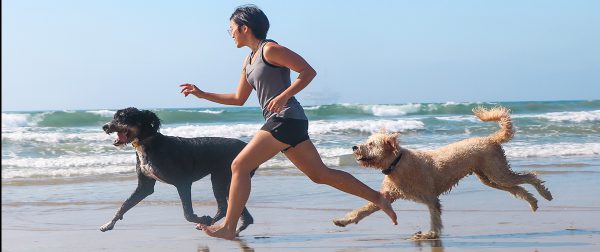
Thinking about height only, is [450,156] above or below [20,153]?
above

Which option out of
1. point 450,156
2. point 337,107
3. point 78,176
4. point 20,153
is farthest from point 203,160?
point 337,107

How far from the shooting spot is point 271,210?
7.90 m

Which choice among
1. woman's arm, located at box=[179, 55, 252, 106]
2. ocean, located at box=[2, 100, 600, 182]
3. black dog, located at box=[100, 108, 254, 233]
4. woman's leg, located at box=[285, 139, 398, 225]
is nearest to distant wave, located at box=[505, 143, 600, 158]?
ocean, located at box=[2, 100, 600, 182]

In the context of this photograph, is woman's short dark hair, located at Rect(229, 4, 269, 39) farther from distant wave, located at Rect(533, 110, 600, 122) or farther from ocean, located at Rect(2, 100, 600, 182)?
distant wave, located at Rect(533, 110, 600, 122)

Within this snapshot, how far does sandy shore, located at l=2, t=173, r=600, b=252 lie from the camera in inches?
222

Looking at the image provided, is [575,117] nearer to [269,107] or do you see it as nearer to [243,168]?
[243,168]

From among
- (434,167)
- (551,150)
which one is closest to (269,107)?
(434,167)

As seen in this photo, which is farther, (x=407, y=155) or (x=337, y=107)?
(x=337, y=107)

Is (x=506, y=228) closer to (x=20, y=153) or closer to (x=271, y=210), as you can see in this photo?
(x=271, y=210)

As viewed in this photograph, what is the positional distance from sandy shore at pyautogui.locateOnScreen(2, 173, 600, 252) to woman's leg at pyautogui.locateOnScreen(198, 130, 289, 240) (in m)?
0.35

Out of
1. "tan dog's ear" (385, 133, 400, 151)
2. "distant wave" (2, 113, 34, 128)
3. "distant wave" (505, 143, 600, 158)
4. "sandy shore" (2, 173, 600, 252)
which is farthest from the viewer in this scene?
"distant wave" (2, 113, 34, 128)

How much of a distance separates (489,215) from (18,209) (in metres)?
4.58

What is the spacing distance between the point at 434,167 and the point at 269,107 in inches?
77.1

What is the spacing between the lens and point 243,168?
5168 millimetres
